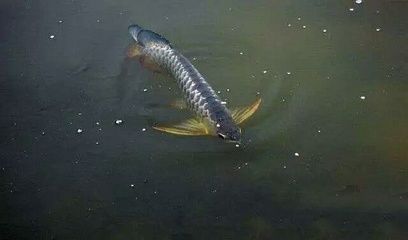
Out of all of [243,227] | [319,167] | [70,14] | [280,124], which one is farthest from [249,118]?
[70,14]

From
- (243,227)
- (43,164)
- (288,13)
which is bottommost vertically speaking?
(243,227)

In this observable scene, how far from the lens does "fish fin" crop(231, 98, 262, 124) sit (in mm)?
3160

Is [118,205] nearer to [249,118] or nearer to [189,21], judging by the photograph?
[249,118]

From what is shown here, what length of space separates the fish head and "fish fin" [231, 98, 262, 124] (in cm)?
15

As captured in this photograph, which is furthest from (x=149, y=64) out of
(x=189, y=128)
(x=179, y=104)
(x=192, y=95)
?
(x=189, y=128)

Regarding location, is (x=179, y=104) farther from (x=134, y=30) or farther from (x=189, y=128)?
(x=134, y=30)

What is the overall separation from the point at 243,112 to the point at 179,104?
0.34 metres

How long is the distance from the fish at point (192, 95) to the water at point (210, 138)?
0.24 feet

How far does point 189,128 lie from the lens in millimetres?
3131

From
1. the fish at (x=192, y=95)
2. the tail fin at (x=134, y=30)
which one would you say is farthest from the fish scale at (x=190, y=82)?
the tail fin at (x=134, y=30)

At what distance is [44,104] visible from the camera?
3.44m

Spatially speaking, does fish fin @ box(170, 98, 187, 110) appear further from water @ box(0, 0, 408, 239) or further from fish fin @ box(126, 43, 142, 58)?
fish fin @ box(126, 43, 142, 58)

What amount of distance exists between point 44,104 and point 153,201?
0.95 meters

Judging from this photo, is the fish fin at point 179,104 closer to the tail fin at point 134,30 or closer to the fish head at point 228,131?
the fish head at point 228,131
